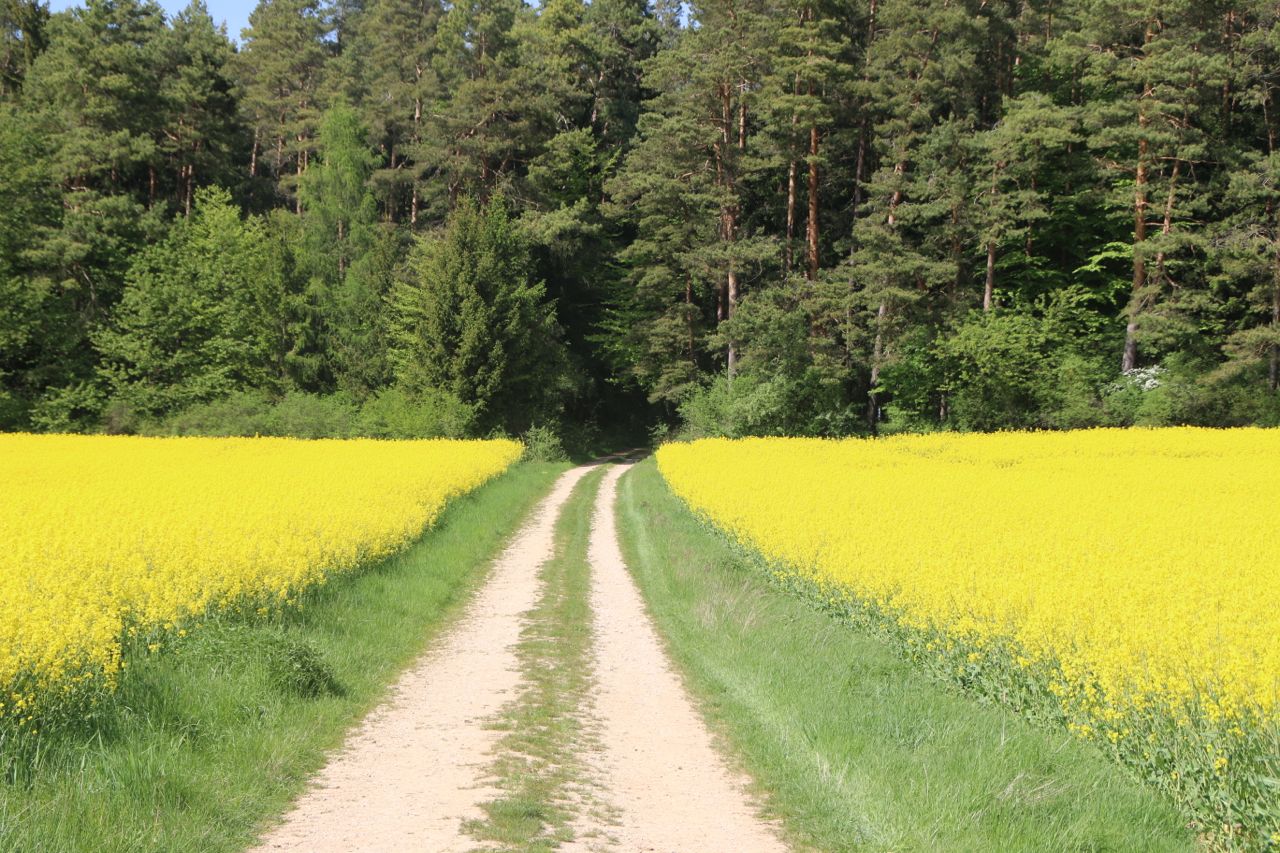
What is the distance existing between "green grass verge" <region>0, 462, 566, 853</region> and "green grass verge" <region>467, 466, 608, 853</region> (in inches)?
54.4

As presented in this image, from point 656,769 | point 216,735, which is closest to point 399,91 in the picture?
point 216,735

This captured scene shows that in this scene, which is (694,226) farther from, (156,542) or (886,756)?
(886,756)

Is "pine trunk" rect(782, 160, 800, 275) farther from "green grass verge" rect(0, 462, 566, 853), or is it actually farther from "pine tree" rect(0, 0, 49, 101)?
"pine tree" rect(0, 0, 49, 101)

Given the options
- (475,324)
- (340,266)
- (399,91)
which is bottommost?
(475,324)

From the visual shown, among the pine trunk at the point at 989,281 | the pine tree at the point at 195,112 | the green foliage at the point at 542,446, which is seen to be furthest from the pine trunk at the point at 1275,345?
the pine tree at the point at 195,112

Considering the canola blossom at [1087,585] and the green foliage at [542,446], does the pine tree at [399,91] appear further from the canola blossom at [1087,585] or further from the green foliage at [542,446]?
the canola blossom at [1087,585]

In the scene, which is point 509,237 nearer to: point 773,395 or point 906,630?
point 773,395

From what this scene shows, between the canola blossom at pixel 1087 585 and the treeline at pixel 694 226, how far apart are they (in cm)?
1849

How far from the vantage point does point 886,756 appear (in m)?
6.18

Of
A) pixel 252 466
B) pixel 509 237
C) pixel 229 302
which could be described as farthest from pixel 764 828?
pixel 229 302

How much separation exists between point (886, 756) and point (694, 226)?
4614 centimetres

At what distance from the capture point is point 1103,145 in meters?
34.5

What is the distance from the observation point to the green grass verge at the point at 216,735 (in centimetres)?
478

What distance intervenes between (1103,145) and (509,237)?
2925cm
